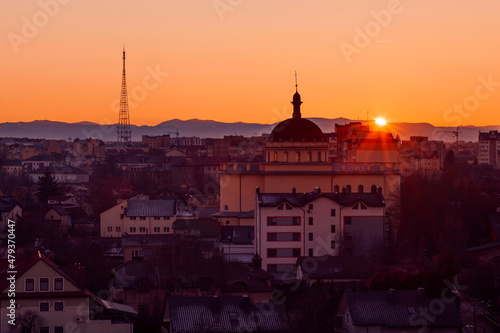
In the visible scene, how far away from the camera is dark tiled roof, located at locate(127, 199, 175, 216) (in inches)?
1636

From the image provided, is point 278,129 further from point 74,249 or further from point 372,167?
point 74,249

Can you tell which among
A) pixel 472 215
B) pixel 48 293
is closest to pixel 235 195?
pixel 472 215

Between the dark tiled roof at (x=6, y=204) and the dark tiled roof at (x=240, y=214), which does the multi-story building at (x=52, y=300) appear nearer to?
the dark tiled roof at (x=240, y=214)

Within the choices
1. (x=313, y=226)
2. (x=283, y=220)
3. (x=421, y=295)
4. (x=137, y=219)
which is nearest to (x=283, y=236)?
(x=283, y=220)

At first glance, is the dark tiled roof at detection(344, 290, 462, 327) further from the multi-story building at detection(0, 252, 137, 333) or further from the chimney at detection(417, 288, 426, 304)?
the multi-story building at detection(0, 252, 137, 333)

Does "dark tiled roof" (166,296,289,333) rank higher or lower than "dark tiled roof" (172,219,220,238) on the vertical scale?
lower

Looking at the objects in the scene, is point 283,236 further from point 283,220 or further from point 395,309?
point 395,309

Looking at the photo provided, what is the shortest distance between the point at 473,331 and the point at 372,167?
1751 cm

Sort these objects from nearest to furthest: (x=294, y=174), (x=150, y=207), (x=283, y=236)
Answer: (x=283, y=236) < (x=294, y=174) < (x=150, y=207)

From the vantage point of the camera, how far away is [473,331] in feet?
72.8

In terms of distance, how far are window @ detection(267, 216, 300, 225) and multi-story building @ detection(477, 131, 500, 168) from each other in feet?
251

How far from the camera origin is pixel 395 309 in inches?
851

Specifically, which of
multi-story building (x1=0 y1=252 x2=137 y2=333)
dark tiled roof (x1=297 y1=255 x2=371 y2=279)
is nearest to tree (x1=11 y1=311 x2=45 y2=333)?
multi-story building (x1=0 y1=252 x2=137 y2=333)

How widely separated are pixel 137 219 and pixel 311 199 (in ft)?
36.0
